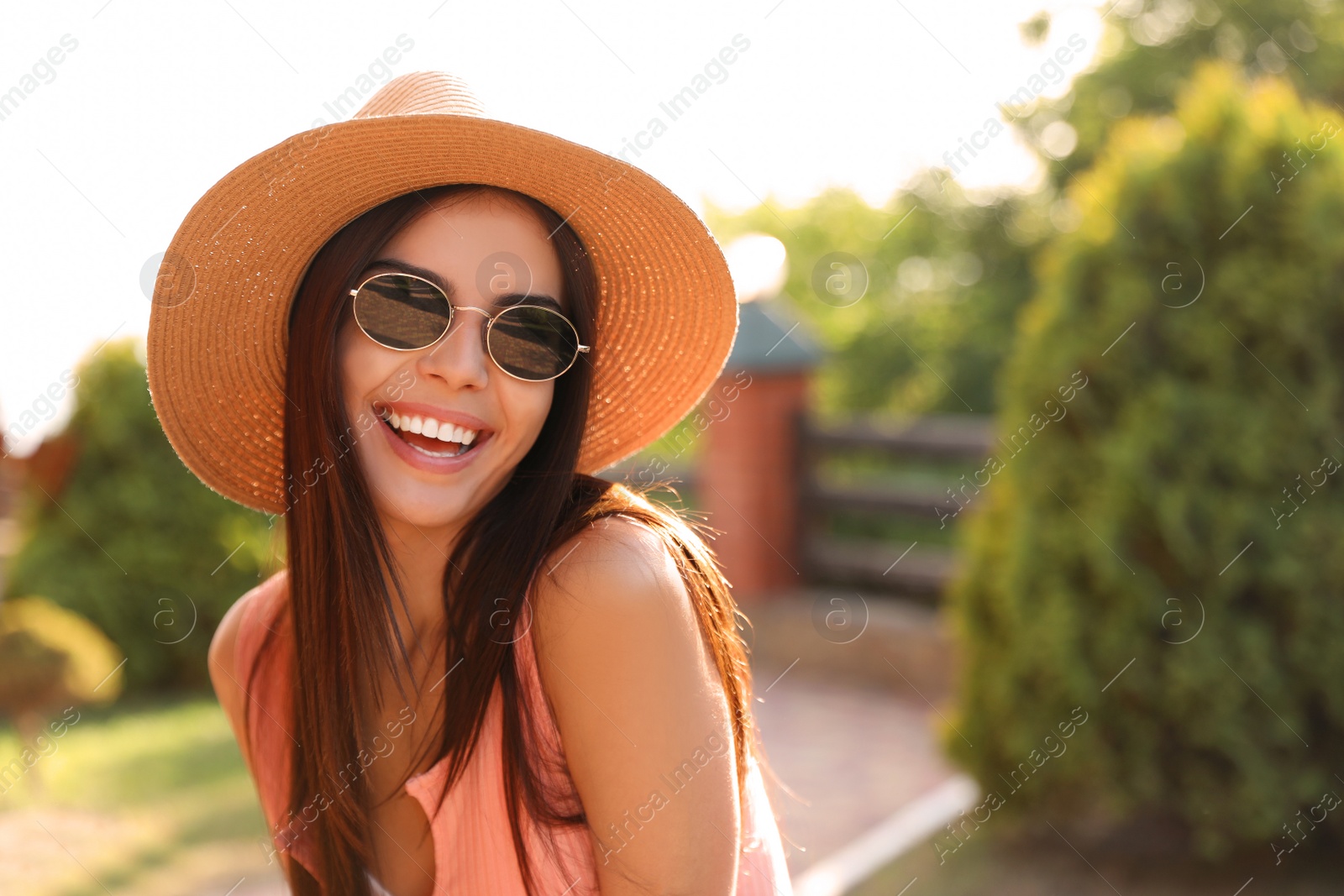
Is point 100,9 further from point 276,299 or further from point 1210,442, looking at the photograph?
point 1210,442

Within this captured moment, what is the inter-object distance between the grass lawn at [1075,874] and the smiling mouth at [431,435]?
9.68 ft

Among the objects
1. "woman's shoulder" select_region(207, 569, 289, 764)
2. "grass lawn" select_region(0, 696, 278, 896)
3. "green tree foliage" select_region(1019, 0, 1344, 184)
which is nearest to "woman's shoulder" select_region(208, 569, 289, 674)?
"woman's shoulder" select_region(207, 569, 289, 764)

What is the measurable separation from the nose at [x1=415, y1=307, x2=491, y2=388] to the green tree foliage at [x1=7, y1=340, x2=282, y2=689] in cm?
628

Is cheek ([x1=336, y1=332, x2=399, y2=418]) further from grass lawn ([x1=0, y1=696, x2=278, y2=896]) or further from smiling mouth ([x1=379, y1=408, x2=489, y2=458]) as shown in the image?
grass lawn ([x1=0, y1=696, x2=278, y2=896])

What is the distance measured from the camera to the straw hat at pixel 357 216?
149cm

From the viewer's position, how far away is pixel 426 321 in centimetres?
149

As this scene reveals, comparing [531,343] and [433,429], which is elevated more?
[531,343]

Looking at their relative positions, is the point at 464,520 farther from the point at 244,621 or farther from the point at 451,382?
the point at 244,621

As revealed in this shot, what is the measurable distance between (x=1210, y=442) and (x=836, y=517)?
235 inches

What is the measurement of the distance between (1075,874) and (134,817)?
3845 mm

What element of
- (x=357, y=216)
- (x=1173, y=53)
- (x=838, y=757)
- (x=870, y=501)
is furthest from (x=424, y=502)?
(x=1173, y=53)

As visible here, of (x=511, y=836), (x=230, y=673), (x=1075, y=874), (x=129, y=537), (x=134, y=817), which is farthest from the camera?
(x=129, y=537)

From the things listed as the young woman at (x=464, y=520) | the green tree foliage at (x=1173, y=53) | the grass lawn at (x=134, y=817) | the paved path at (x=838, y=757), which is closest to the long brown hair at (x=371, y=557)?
the young woman at (x=464, y=520)

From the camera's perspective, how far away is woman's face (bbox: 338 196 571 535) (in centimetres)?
150
